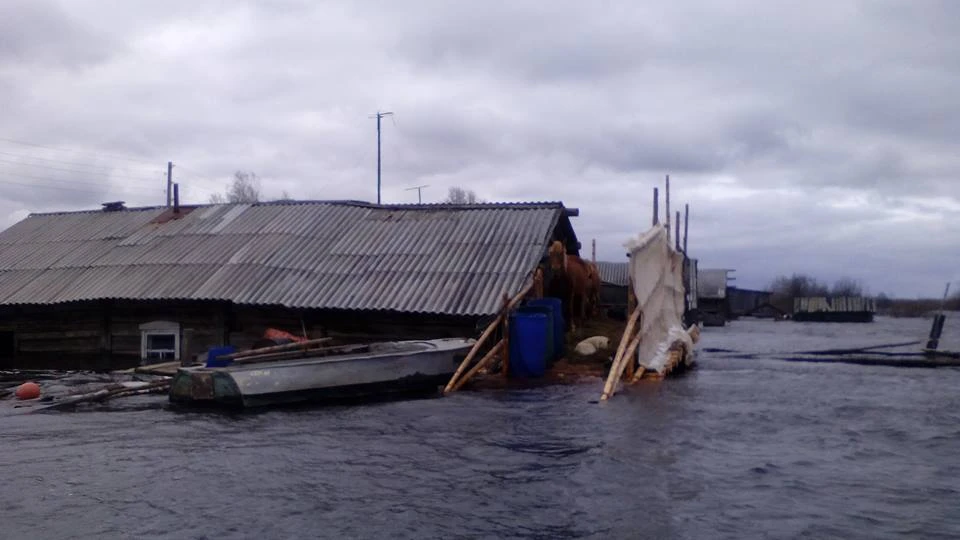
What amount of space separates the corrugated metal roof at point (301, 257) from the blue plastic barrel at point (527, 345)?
0.66 m

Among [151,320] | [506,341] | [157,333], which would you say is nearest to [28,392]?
[157,333]

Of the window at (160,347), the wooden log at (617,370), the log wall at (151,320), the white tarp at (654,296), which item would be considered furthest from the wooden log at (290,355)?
the window at (160,347)

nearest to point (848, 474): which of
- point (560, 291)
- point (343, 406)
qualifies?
point (343, 406)

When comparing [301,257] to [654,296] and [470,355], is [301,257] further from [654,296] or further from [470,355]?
[654,296]

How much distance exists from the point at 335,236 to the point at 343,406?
31.6 feet

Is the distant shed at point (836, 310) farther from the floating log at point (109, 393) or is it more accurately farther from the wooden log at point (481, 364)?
the floating log at point (109, 393)

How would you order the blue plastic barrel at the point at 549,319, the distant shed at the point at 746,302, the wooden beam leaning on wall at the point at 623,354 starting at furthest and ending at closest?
the distant shed at the point at 746,302 < the blue plastic barrel at the point at 549,319 < the wooden beam leaning on wall at the point at 623,354

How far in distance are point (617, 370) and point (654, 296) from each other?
9.62 feet

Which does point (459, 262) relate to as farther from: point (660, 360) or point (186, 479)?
point (186, 479)

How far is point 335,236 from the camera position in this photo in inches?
889

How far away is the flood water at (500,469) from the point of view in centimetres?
703

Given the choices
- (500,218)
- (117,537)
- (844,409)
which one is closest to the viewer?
(117,537)

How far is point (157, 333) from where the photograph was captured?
20.4 meters

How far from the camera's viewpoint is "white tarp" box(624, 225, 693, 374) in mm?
16969
